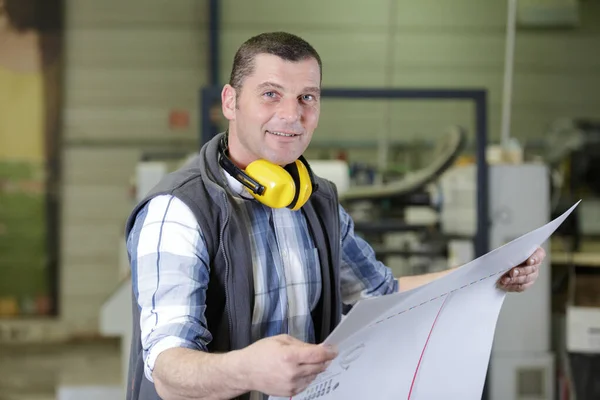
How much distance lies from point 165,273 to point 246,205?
21 cm

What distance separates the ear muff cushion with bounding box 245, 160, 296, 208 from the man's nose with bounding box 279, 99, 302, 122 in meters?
0.08

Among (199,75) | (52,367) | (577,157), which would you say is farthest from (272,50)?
(199,75)

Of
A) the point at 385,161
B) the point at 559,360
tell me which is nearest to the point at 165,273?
the point at 559,360

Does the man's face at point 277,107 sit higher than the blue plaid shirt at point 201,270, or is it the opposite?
the man's face at point 277,107

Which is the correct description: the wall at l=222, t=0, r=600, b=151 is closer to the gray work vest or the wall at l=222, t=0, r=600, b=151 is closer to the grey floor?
the grey floor

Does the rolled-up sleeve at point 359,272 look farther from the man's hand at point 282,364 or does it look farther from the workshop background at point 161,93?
the workshop background at point 161,93

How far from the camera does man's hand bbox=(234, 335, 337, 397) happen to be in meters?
0.87

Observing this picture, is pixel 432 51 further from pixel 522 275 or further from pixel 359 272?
pixel 522 275

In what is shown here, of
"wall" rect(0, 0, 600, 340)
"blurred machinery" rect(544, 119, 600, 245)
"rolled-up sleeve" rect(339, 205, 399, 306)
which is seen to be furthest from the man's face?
"wall" rect(0, 0, 600, 340)

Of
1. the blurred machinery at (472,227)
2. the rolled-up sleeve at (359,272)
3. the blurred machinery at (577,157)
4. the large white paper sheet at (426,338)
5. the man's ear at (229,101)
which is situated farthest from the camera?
the blurred machinery at (577,157)

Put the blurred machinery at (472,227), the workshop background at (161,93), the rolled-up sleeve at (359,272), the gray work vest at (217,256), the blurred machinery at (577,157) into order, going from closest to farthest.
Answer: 1. the gray work vest at (217,256)
2. the rolled-up sleeve at (359,272)
3. the blurred machinery at (472,227)
4. the blurred machinery at (577,157)
5. the workshop background at (161,93)

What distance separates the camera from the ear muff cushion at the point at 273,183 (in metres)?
1.20

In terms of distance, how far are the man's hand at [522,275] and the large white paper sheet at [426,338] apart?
0.02 metres

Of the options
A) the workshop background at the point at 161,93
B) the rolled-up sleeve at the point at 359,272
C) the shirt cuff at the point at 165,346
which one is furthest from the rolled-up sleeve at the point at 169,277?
the workshop background at the point at 161,93
